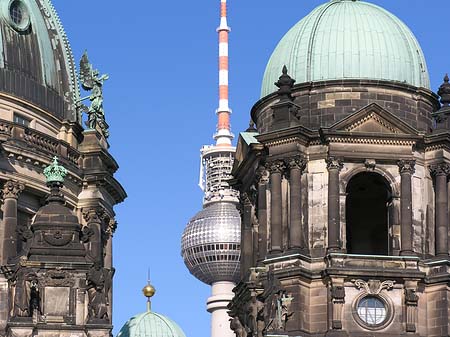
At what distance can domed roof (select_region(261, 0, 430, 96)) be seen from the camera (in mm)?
66250

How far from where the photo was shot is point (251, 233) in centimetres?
6706

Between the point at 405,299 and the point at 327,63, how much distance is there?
9.35 m

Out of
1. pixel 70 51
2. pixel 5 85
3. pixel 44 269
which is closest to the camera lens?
pixel 44 269

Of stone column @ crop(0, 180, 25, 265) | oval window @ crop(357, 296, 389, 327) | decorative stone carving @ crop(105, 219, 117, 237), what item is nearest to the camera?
oval window @ crop(357, 296, 389, 327)

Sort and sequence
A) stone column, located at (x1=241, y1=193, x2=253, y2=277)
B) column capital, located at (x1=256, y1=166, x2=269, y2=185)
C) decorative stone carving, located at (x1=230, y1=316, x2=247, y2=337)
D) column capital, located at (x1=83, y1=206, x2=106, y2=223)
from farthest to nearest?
column capital, located at (x1=83, y1=206, x2=106, y2=223)
stone column, located at (x1=241, y1=193, x2=253, y2=277)
decorative stone carving, located at (x1=230, y1=316, x2=247, y2=337)
column capital, located at (x1=256, y1=166, x2=269, y2=185)

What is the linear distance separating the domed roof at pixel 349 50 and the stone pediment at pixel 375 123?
A: 1.73 metres

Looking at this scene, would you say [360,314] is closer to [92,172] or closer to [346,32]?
[346,32]

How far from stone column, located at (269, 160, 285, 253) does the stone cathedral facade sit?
36 mm

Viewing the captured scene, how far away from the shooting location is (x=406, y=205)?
64188 millimetres

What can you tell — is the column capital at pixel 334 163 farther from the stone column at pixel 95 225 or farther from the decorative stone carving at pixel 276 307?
the stone column at pixel 95 225

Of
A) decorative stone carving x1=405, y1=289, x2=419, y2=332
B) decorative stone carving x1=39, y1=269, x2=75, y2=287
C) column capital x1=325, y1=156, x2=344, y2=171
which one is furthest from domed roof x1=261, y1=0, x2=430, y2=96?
decorative stone carving x1=39, y1=269, x2=75, y2=287

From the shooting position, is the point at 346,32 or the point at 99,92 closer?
the point at 346,32

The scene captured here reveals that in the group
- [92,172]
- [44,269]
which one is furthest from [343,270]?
[92,172]

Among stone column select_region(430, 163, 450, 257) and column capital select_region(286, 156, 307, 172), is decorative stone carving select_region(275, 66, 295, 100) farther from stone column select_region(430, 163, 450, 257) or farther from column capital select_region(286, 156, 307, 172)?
stone column select_region(430, 163, 450, 257)
